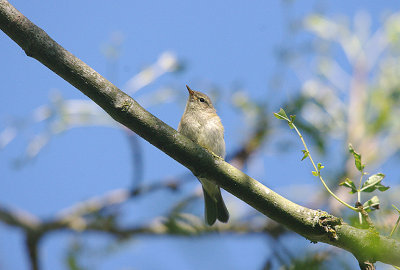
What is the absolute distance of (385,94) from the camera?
18.3 ft

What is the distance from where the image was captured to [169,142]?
2.53 meters

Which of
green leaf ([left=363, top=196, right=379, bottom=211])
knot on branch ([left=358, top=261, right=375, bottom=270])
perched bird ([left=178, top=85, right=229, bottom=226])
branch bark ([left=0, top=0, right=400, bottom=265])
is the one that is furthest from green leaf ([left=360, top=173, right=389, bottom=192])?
perched bird ([left=178, top=85, right=229, bottom=226])

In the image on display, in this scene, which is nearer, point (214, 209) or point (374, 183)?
point (374, 183)

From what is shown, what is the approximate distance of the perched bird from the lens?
16.5 ft

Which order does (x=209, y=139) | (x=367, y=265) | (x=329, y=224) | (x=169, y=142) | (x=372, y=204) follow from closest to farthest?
1. (x=367, y=265)
2. (x=372, y=204)
3. (x=329, y=224)
4. (x=169, y=142)
5. (x=209, y=139)

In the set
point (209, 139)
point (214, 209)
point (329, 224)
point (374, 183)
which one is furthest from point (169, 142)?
point (214, 209)

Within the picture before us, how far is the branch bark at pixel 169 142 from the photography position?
2369 millimetres

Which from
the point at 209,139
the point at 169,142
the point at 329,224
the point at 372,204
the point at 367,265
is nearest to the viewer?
the point at 367,265

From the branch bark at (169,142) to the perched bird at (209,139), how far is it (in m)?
2.35

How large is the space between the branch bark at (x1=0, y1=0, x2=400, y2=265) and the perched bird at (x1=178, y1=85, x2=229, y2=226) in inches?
92.5

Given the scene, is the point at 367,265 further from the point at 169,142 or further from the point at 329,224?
the point at 169,142

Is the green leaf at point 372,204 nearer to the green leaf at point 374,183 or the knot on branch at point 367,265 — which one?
the green leaf at point 374,183

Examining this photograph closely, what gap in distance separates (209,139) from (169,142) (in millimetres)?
2538

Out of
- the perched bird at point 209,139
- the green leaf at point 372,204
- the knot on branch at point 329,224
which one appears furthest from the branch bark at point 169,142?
the perched bird at point 209,139
